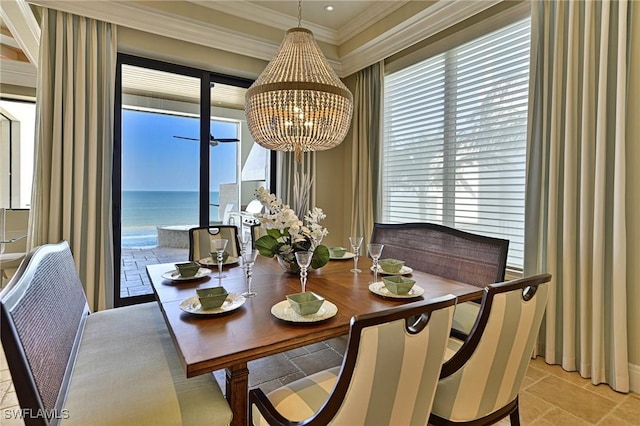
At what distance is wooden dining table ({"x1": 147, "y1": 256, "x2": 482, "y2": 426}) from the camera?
1033 millimetres

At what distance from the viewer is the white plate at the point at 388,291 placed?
1.53 meters

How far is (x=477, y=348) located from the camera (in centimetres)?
112

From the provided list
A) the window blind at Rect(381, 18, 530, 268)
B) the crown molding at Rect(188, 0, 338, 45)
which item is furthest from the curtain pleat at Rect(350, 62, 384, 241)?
the crown molding at Rect(188, 0, 338, 45)

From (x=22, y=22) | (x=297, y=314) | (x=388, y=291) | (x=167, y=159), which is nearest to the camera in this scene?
(x=297, y=314)

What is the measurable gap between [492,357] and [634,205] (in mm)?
1580

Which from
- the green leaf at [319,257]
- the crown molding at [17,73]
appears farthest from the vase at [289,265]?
the crown molding at [17,73]

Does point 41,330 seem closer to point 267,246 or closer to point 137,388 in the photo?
point 137,388

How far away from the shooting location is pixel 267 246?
6.28ft

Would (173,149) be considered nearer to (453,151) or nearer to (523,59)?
(453,151)

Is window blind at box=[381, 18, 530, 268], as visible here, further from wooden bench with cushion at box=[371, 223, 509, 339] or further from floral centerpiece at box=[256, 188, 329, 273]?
floral centerpiece at box=[256, 188, 329, 273]

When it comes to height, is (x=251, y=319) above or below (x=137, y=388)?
above

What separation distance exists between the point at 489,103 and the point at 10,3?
3.77 meters

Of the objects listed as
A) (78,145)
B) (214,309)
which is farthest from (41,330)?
(78,145)

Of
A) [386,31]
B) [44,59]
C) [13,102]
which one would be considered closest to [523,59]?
[386,31]
